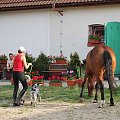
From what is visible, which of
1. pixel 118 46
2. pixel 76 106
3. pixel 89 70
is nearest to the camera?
pixel 76 106

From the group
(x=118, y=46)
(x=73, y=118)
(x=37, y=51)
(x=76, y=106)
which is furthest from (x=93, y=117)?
(x=37, y=51)

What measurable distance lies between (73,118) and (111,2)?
10658mm

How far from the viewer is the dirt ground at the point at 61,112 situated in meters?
9.79

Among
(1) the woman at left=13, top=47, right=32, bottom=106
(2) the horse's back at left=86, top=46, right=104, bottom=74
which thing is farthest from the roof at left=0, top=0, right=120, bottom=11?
(1) the woman at left=13, top=47, right=32, bottom=106

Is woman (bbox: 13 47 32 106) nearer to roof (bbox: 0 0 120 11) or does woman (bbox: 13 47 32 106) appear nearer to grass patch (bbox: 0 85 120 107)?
grass patch (bbox: 0 85 120 107)

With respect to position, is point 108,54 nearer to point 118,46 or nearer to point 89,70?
point 89,70

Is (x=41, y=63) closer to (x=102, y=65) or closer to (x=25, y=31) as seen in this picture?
(x=25, y=31)

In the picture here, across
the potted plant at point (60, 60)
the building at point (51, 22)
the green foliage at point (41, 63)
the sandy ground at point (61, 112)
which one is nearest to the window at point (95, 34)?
the building at point (51, 22)

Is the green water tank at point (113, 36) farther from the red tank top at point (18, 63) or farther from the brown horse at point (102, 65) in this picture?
the red tank top at point (18, 63)

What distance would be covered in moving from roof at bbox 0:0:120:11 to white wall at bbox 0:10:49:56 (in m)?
0.44

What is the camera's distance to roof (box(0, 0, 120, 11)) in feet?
64.1

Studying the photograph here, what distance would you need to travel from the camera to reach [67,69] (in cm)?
1975

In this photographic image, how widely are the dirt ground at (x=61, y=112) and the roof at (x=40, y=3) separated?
340 inches

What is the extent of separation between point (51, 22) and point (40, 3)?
3.74 feet
